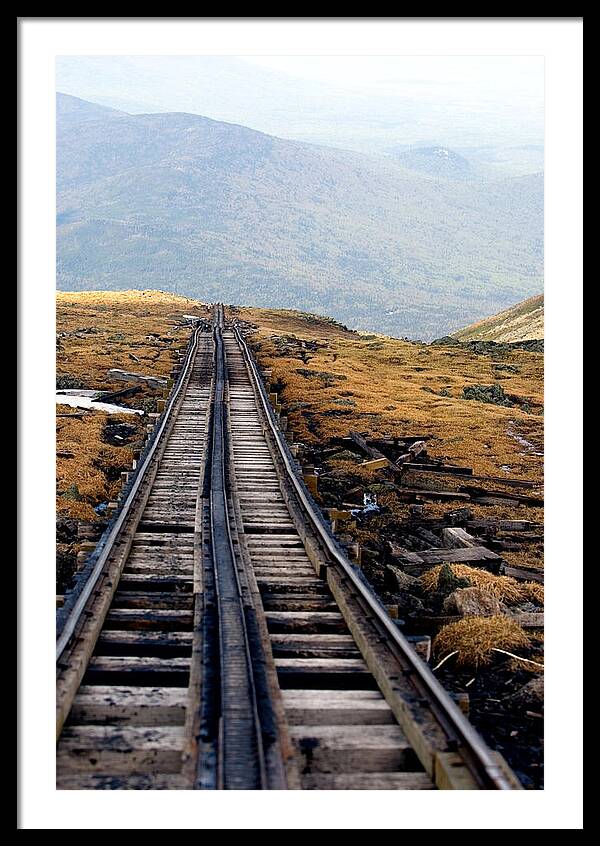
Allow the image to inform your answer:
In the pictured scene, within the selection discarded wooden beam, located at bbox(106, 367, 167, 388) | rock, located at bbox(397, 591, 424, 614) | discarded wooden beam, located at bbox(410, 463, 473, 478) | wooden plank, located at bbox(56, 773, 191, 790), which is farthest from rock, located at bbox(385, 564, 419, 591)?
discarded wooden beam, located at bbox(106, 367, 167, 388)

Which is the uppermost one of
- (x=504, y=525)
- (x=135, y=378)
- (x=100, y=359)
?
(x=100, y=359)

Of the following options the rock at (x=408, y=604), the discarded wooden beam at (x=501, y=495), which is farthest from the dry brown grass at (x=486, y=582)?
the discarded wooden beam at (x=501, y=495)

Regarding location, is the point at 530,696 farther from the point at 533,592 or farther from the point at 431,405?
the point at 431,405

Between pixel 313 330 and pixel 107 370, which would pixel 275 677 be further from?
pixel 313 330

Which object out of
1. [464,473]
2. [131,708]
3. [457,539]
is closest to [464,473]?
[464,473]
